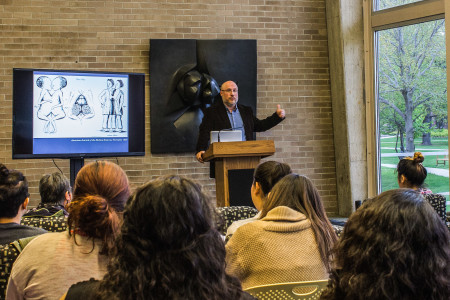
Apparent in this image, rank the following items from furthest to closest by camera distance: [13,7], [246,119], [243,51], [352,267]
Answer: [243,51]
[13,7]
[246,119]
[352,267]

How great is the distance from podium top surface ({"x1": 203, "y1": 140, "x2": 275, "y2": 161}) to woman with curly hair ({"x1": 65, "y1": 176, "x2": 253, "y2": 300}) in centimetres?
363

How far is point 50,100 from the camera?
6340 mm

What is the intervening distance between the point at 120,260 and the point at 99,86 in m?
5.37

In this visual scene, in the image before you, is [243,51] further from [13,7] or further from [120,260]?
[120,260]

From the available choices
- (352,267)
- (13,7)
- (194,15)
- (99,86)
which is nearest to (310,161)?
(194,15)

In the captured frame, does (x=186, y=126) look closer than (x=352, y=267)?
No

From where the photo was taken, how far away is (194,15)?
7.31 meters

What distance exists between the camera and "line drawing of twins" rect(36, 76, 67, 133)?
6297 millimetres

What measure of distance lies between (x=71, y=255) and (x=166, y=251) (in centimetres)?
69

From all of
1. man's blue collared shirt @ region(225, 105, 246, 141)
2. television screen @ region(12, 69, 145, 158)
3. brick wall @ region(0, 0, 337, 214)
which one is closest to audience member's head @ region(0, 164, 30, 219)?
man's blue collared shirt @ region(225, 105, 246, 141)

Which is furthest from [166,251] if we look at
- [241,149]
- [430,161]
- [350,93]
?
[350,93]

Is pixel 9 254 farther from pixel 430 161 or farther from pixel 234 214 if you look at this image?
pixel 430 161

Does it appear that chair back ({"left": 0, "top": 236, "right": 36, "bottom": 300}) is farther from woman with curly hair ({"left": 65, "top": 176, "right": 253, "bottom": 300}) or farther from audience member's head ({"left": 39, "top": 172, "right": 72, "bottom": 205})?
audience member's head ({"left": 39, "top": 172, "right": 72, "bottom": 205})

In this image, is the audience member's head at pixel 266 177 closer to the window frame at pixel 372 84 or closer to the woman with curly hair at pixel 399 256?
the woman with curly hair at pixel 399 256
